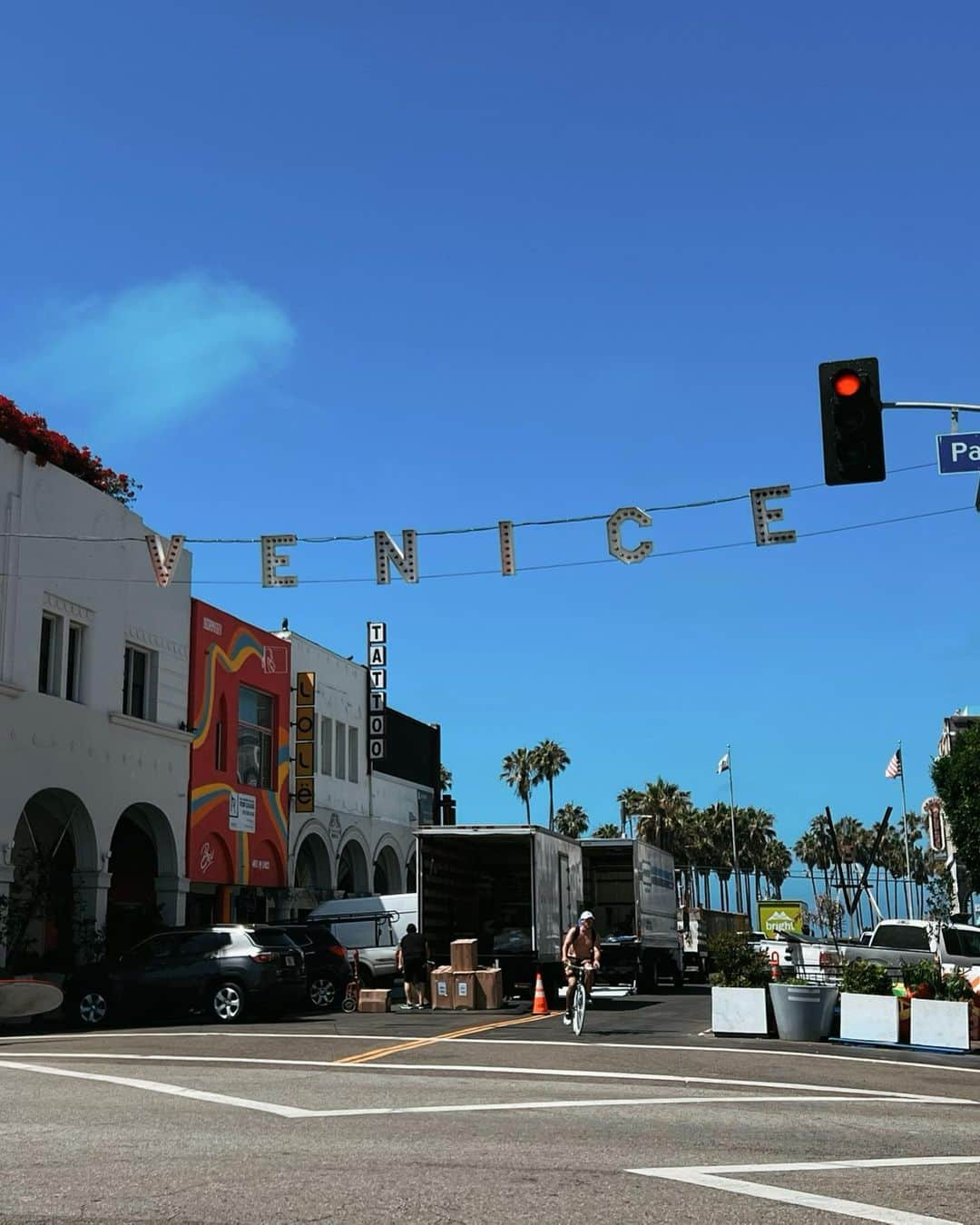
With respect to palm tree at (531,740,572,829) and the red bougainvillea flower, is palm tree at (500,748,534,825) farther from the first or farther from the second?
the red bougainvillea flower

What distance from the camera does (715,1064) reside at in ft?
49.3

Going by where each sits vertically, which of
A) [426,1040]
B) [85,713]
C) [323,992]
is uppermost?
[85,713]

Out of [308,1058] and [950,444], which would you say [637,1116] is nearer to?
[308,1058]

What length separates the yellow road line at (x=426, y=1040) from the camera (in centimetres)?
1538

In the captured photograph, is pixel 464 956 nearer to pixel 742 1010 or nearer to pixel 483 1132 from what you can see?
pixel 742 1010

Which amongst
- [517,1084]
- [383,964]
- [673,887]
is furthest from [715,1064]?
[673,887]

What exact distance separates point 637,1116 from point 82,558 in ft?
70.3

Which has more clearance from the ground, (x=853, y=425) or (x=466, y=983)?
(x=853, y=425)

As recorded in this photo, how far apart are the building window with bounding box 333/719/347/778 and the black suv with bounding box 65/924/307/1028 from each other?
742 inches

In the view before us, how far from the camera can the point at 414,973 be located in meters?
24.5

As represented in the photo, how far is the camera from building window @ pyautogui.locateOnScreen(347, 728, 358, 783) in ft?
139

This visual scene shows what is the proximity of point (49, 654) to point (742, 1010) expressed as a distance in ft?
52.0

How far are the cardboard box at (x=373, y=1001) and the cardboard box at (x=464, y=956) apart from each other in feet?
4.25

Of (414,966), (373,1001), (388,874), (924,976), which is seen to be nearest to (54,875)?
(373,1001)
